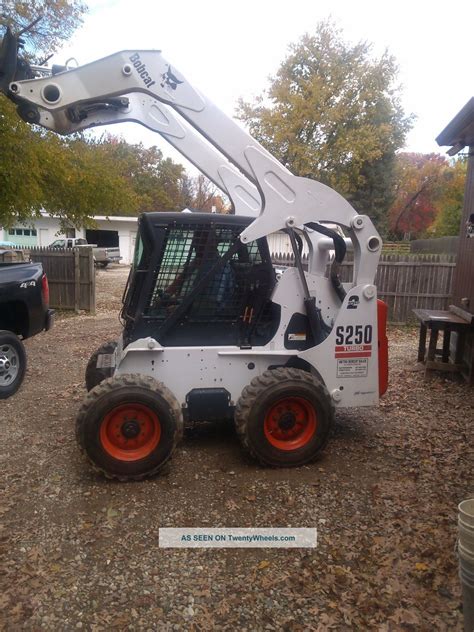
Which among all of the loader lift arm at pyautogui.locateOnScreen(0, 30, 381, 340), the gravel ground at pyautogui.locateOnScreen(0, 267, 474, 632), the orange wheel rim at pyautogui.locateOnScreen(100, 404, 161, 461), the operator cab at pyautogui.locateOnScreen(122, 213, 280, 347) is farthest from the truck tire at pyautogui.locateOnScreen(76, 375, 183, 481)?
the loader lift arm at pyautogui.locateOnScreen(0, 30, 381, 340)

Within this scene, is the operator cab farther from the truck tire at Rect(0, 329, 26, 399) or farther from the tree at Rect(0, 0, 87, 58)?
the tree at Rect(0, 0, 87, 58)

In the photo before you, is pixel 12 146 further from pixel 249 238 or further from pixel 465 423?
pixel 465 423

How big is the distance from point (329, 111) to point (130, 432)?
2899cm

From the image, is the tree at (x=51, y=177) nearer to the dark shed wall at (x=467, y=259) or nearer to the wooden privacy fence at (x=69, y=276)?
the wooden privacy fence at (x=69, y=276)

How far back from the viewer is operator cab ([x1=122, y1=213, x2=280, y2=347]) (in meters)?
4.38

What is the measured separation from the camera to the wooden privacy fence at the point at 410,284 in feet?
39.1

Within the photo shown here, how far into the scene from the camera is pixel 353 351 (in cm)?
451

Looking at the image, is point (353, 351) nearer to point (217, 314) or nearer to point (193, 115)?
point (217, 314)

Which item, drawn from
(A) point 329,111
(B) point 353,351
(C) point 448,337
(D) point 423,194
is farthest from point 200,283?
(D) point 423,194

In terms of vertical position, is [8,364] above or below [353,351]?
below

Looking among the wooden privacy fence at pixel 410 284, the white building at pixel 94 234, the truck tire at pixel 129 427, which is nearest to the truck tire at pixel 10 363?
the truck tire at pixel 129 427

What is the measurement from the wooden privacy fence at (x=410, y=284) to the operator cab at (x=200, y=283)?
7.45 metres

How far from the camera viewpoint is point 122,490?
3955 mm

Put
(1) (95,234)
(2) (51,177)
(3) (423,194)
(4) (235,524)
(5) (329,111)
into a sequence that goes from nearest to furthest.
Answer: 1. (4) (235,524)
2. (2) (51,177)
3. (5) (329,111)
4. (1) (95,234)
5. (3) (423,194)
